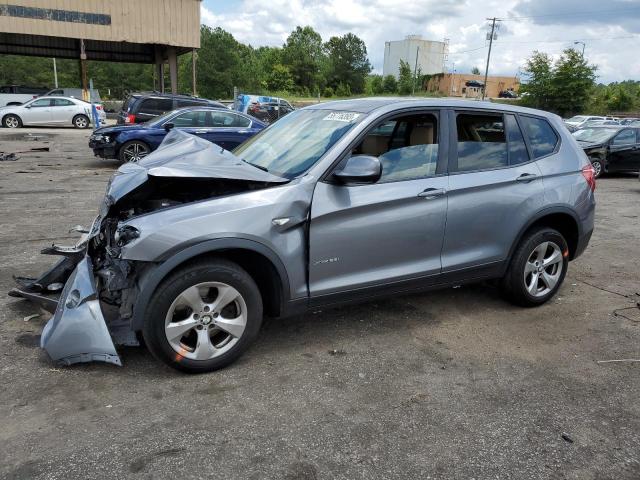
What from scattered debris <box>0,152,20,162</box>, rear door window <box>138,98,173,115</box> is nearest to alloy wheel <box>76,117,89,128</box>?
scattered debris <box>0,152,20,162</box>

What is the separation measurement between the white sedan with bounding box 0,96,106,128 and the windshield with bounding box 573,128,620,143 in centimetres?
1904

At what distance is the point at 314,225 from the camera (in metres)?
3.48

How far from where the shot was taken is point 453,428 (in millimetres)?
2939

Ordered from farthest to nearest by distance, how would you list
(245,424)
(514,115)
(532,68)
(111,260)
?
(532,68) → (514,115) → (111,260) → (245,424)

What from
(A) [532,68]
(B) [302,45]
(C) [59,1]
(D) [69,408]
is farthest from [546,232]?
(B) [302,45]

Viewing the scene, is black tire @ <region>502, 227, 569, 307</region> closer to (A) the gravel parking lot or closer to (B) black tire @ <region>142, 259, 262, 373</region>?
(A) the gravel parking lot

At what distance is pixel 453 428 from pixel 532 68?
49075 mm

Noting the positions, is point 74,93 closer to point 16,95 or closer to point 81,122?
point 16,95

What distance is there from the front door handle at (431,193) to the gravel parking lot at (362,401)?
1092 millimetres

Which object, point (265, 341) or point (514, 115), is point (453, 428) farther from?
point (514, 115)

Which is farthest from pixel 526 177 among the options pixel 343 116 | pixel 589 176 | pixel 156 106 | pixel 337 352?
pixel 156 106

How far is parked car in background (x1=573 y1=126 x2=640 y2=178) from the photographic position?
14.5 m

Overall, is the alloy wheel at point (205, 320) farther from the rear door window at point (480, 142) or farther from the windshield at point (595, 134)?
the windshield at point (595, 134)

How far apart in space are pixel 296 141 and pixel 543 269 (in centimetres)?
248
